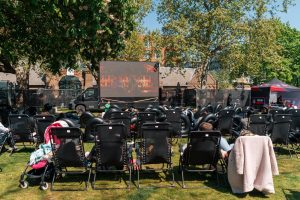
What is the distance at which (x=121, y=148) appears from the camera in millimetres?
6922

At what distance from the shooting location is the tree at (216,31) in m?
31.1

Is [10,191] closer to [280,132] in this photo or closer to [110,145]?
[110,145]

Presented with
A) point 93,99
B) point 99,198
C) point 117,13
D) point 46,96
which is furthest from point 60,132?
point 46,96

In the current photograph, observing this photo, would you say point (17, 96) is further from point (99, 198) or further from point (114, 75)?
point (99, 198)

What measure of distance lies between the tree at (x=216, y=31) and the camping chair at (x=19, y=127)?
22.3 metres

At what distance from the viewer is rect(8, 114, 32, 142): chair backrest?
10164 millimetres

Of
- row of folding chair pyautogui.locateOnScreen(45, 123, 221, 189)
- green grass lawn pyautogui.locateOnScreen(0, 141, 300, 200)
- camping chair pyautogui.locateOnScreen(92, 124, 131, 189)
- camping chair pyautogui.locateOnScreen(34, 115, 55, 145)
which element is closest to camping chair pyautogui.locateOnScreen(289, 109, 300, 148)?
green grass lawn pyautogui.locateOnScreen(0, 141, 300, 200)

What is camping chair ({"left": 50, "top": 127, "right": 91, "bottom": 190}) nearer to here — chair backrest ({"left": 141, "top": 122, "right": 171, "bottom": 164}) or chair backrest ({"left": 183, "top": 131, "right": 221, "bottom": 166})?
chair backrest ({"left": 141, "top": 122, "right": 171, "bottom": 164})

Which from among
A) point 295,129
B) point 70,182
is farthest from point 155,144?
point 295,129

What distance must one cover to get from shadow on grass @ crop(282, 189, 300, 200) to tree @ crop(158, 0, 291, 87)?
81.4 ft

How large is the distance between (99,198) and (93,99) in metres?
23.4

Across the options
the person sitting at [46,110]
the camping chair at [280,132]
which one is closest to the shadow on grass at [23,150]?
the person sitting at [46,110]

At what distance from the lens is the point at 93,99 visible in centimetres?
2947

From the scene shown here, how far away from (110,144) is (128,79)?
1735 centimetres
